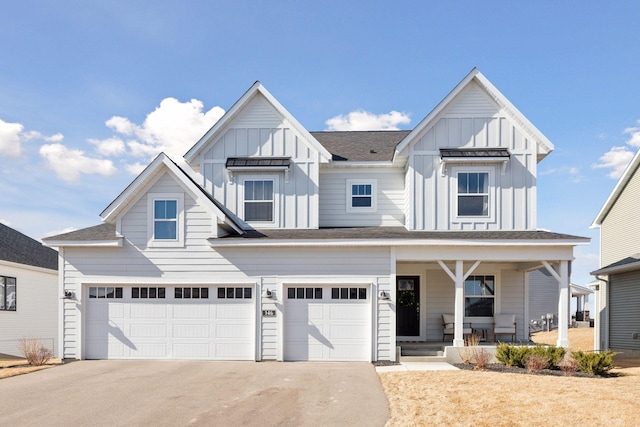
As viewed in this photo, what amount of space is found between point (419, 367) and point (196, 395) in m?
6.16

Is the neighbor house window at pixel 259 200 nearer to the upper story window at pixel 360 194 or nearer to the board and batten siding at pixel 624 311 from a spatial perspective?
the upper story window at pixel 360 194

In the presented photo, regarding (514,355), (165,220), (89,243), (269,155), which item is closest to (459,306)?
(514,355)

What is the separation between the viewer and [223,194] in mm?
16875

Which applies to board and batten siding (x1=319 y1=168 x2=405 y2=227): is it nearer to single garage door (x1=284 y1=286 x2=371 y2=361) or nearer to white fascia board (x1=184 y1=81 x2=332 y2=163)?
white fascia board (x1=184 y1=81 x2=332 y2=163)

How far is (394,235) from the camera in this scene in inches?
586

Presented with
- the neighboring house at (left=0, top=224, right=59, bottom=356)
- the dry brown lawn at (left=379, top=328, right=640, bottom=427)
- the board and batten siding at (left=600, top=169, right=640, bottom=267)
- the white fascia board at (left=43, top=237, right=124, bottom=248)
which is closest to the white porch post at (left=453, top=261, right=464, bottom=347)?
the dry brown lawn at (left=379, top=328, right=640, bottom=427)

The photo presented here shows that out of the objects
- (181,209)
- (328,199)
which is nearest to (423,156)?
(328,199)

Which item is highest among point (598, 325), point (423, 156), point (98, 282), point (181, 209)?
point (423, 156)

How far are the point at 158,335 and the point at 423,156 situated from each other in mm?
9891

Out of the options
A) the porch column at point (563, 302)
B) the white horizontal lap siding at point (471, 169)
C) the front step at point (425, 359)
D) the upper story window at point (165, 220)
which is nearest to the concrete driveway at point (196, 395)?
the front step at point (425, 359)

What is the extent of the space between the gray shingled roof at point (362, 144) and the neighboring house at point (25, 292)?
1474cm

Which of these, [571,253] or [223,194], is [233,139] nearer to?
[223,194]

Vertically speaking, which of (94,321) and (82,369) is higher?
(94,321)

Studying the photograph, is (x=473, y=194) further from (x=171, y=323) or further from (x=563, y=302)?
(x=171, y=323)
